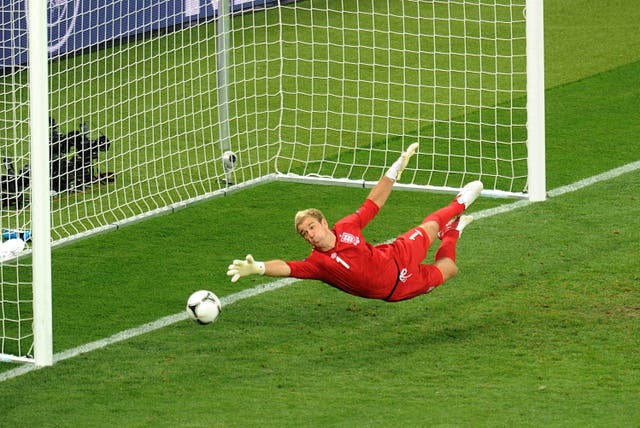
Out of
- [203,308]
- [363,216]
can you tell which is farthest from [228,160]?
[203,308]

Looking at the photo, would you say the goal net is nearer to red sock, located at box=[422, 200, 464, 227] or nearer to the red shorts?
red sock, located at box=[422, 200, 464, 227]

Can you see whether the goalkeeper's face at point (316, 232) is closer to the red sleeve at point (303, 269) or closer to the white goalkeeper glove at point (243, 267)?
the red sleeve at point (303, 269)

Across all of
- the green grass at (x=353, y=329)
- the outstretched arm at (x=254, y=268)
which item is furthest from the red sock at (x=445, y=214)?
the outstretched arm at (x=254, y=268)

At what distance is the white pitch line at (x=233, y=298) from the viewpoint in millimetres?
9344

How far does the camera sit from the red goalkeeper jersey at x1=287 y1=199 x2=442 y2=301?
9039 mm

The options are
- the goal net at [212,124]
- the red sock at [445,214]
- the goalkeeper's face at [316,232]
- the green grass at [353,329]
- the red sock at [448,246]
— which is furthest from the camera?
the goal net at [212,124]

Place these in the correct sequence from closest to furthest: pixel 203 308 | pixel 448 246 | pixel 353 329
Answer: pixel 203 308 → pixel 353 329 → pixel 448 246

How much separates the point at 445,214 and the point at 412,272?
0.79 meters

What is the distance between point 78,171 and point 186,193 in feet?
3.13

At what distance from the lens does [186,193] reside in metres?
12.9

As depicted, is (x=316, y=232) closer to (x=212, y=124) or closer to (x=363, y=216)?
(x=363, y=216)

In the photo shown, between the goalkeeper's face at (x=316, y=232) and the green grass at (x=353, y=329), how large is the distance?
753 millimetres

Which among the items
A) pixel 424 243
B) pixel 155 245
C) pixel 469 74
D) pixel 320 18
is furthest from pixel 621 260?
pixel 320 18

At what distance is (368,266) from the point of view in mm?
9133
